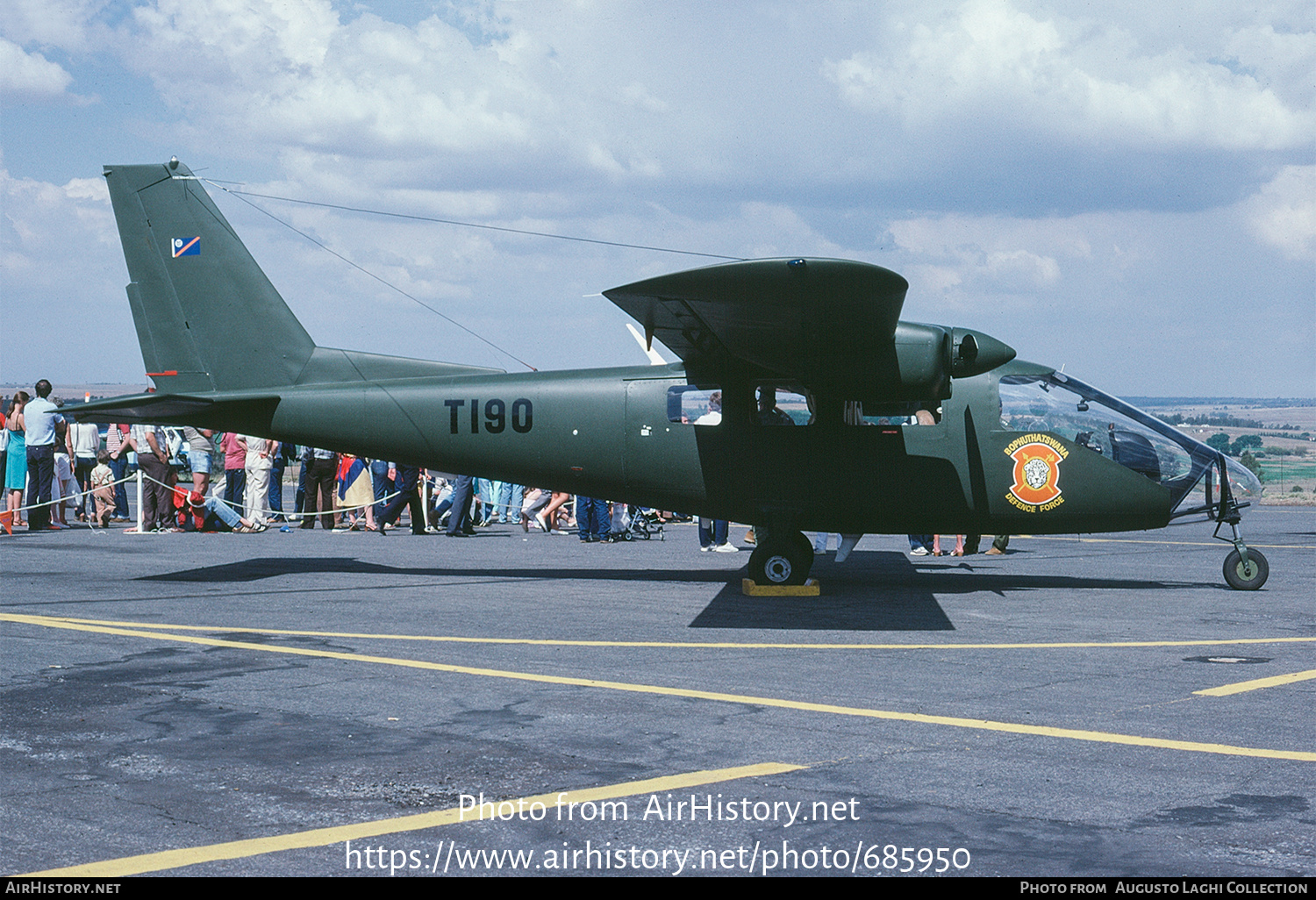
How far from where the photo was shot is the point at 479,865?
4684 mm

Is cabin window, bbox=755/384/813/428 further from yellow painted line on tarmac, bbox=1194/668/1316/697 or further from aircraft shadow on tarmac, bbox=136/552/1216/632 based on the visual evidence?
yellow painted line on tarmac, bbox=1194/668/1316/697

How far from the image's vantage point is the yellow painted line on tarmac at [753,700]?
6.62 meters

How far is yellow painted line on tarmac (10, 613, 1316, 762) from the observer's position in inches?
261

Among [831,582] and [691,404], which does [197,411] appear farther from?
[831,582]

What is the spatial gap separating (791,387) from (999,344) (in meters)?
2.29

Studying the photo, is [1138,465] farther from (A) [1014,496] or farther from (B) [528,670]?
(B) [528,670]

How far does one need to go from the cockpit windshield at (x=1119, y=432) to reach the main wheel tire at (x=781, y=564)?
2808 millimetres

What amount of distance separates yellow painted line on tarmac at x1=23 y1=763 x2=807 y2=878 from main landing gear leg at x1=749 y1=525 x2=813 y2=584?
771 centimetres

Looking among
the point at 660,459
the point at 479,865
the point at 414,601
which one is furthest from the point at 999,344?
the point at 479,865

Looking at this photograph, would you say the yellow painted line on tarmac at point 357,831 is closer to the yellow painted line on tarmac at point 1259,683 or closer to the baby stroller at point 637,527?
the yellow painted line on tarmac at point 1259,683

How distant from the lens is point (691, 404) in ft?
47.1

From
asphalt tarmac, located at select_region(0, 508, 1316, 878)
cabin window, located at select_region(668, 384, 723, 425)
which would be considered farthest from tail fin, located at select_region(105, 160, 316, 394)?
cabin window, located at select_region(668, 384, 723, 425)

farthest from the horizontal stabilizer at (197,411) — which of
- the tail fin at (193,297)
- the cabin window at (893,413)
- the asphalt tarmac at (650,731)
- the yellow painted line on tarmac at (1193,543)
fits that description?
the yellow painted line on tarmac at (1193,543)

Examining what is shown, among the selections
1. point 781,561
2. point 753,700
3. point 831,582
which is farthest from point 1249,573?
point 753,700
